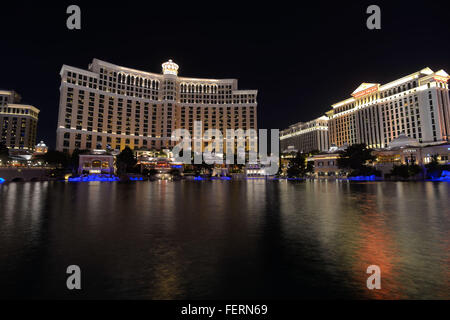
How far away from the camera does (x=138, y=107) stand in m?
139

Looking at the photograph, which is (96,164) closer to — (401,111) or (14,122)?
(14,122)

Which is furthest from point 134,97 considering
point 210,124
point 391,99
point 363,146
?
point 391,99

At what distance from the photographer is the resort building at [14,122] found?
151250mm

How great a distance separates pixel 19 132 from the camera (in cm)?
15550

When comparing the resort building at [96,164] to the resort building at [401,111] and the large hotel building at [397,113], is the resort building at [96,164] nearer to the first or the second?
the large hotel building at [397,113]

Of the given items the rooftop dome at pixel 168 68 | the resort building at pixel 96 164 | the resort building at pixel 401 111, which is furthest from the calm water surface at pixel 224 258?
the rooftop dome at pixel 168 68

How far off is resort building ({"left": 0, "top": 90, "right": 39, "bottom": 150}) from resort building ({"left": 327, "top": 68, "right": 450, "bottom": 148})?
193 metres

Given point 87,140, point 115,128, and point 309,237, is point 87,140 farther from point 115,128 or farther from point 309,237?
point 309,237

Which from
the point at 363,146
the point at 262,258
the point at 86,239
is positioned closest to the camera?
the point at 262,258

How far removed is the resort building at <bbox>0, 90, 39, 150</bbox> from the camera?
151250 millimetres

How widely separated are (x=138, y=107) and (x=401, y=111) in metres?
133

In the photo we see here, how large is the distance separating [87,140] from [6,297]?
13270 cm

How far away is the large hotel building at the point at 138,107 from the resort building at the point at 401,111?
5686 centimetres

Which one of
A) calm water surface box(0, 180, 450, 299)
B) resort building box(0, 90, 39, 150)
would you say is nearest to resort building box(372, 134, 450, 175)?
calm water surface box(0, 180, 450, 299)
